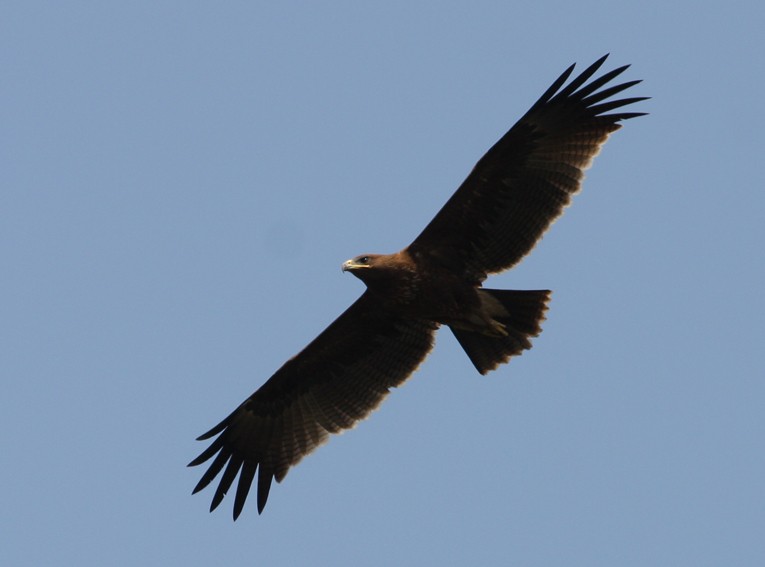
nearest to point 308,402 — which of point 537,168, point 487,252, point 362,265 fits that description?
point 362,265

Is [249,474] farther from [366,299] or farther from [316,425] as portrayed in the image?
[366,299]

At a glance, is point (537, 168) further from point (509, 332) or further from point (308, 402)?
point (308, 402)

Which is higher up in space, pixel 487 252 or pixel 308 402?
pixel 308 402

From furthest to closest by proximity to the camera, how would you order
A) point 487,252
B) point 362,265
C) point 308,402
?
1. point 308,402
2. point 487,252
3. point 362,265

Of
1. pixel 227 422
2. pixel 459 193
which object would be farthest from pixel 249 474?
pixel 459 193

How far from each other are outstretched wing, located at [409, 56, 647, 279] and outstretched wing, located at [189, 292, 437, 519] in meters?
1.59

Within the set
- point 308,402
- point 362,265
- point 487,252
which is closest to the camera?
point 362,265

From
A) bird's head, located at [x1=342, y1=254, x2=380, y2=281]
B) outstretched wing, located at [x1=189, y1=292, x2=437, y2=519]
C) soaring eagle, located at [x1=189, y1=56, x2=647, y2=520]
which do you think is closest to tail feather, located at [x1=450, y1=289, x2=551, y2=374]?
soaring eagle, located at [x1=189, y1=56, x2=647, y2=520]

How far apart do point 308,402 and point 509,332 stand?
2.74 m

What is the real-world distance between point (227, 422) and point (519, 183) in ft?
15.2

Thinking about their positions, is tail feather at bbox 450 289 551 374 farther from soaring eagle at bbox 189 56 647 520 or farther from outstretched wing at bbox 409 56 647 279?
outstretched wing at bbox 409 56 647 279

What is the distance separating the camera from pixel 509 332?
1619 cm

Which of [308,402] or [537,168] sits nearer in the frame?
[537,168]

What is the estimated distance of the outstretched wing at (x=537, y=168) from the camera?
15648 mm
